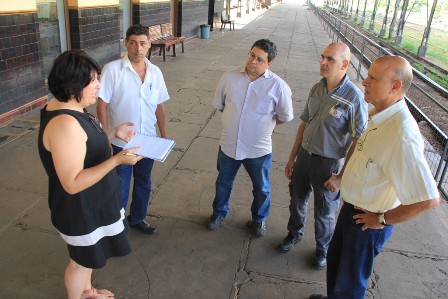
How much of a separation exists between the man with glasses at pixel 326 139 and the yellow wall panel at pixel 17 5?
4.61 meters

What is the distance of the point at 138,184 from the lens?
3.21 metres

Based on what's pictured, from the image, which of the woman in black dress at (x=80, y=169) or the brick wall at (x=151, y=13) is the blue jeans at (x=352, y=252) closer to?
the woman in black dress at (x=80, y=169)

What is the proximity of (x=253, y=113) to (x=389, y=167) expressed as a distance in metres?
1.33

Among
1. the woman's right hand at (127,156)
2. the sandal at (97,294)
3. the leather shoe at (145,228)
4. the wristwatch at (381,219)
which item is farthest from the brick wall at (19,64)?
the wristwatch at (381,219)

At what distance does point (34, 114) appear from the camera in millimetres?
5988

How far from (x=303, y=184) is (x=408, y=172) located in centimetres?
130

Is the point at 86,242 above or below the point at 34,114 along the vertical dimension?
above

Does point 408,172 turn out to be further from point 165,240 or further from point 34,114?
point 34,114

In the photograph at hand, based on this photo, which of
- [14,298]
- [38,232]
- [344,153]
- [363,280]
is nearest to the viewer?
[363,280]

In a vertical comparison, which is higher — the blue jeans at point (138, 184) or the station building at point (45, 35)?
the station building at point (45, 35)

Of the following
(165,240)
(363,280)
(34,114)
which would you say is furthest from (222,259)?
(34,114)

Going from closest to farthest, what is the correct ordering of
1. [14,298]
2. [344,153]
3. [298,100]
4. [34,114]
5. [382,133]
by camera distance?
[382,133] → [14,298] → [344,153] → [34,114] → [298,100]

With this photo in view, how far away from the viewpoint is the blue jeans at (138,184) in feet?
10.1

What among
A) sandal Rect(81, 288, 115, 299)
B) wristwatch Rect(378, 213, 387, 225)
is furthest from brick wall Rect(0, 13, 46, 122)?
wristwatch Rect(378, 213, 387, 225)
